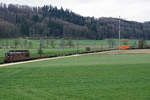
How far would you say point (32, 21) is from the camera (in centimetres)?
8388

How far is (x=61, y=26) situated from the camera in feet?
265

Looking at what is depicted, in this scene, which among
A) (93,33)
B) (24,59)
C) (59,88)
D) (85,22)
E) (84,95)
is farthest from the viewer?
(85,22)

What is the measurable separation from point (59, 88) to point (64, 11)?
4084 inches

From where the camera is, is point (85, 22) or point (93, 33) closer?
point (93, 33)

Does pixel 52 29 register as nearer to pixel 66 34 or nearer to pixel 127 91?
pixel 66 34

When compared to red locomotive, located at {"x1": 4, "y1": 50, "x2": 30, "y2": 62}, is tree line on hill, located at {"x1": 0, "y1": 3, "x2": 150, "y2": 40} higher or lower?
higher

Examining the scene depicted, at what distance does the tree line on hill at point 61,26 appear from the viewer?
2862 inches

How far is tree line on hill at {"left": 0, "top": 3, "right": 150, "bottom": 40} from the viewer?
2862 inches

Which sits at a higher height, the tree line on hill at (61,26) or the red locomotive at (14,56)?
the tree line on hill at (61,26)

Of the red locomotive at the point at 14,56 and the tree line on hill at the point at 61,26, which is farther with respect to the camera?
the tree line on hill at the point at 61,26

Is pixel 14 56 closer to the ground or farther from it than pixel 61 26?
closer to the ground

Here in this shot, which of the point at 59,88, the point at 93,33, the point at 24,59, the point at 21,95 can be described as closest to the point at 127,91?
the point at 59,88

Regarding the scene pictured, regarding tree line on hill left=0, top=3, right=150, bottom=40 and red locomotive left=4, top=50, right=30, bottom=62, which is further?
tree line on hill left=0, top=3, right=150, bottom=40

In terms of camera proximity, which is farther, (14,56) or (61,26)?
(61,26)
